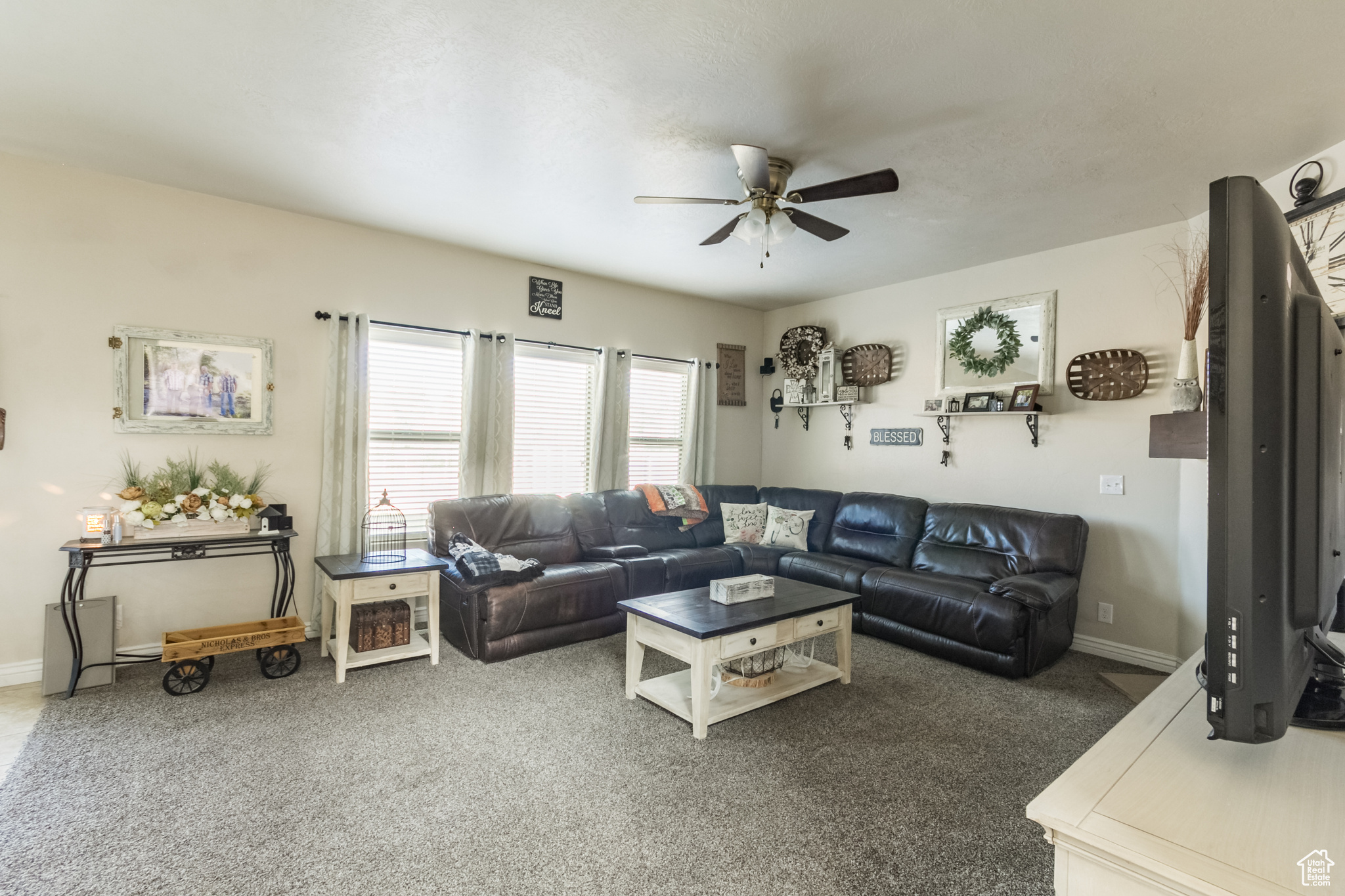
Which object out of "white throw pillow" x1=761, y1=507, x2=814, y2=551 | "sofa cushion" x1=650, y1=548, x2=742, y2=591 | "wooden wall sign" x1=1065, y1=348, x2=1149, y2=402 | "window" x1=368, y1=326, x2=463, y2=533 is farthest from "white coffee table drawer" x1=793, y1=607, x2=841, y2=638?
"window" x1=368, y1=326, x2=463, y2=533

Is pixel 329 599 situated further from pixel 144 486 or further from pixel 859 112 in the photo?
pixel 859 112

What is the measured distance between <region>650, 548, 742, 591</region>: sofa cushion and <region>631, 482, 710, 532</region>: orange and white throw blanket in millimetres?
388

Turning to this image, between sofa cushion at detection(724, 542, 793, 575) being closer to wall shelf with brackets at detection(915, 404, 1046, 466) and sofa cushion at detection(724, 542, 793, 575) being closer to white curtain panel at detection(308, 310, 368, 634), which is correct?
wall shelf with brackets at detection(915, 404, 1046, 466)

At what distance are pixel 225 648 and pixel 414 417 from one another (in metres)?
1.83

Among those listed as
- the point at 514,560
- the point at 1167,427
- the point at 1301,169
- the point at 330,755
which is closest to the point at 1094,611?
the point at 1167,427

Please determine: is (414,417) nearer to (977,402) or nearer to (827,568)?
(827,568)

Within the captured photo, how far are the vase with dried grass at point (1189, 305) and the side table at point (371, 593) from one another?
13.5 feet

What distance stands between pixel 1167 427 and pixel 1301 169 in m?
1.28

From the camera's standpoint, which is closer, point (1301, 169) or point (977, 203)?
point (1301, 169)

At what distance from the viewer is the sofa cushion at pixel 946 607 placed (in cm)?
346

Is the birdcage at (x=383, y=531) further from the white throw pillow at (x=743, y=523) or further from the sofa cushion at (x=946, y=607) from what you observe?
the sofa cushion at (x=946, y=607)

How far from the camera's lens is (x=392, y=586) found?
11.5ft

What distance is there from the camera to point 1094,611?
4098 millimetres

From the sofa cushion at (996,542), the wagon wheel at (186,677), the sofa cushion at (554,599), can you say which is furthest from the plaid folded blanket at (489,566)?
the sofa cushion at (996,542)
